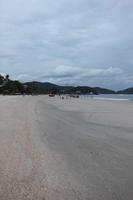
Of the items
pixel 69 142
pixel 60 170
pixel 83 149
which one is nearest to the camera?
pixel 60 170

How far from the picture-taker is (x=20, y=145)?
626 centimetres

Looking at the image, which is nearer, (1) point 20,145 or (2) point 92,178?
(2) point 92,178

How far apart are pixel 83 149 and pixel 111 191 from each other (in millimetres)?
2522

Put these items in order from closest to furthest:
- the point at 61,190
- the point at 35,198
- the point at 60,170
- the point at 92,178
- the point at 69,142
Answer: the point at 35,198 < the point at 61,190 < the point at 92,178 < the point at 60,170 < the point at 69,142

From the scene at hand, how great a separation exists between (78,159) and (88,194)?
175cm

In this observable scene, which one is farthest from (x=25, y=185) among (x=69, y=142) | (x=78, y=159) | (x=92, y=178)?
(x=69, y=142)

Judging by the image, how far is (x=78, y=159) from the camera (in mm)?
5047

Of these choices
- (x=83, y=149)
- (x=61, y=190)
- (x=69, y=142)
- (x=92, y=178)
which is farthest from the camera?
(x=69, y=142)

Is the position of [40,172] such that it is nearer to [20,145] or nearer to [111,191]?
[111,191]

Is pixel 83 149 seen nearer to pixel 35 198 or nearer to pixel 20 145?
pixel 20 145

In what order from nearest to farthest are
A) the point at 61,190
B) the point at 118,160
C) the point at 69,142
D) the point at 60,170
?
the point at 61,190, the point at 60,170, the point at 118,160, the point at 69,142

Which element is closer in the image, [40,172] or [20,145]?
[40,172]

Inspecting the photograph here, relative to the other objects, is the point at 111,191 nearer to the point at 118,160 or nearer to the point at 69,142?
the point at 118,160

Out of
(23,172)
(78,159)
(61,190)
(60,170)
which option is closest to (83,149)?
(78,159)
